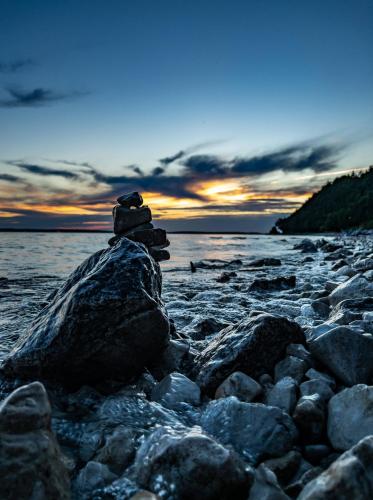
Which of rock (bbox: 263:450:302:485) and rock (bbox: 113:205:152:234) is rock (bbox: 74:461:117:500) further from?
rock (bbox: 113:205:152:234)

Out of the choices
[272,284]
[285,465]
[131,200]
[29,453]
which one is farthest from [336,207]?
[29,453]

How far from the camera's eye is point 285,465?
2.56 metres

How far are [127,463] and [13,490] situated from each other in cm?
86

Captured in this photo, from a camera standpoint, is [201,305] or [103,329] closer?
[103,329]

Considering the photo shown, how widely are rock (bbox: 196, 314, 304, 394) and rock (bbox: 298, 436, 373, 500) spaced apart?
188 cm

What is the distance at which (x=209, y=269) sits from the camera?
62.5ft

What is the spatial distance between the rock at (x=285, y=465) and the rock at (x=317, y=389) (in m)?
0.72

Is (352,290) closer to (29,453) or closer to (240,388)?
(240,388)

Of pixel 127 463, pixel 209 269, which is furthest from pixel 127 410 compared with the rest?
pixel 209 269

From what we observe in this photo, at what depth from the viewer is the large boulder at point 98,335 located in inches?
155

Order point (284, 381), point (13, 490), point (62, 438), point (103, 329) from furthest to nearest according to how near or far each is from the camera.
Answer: point (103, 329) < point (284, 381) < point (62, 438) < point (13, 490)

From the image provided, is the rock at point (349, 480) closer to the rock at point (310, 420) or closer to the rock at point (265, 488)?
the rock at point (265, 488)

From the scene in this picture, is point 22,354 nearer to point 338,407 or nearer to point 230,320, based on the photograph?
point 338,407

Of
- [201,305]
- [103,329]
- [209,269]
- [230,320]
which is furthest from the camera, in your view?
[209,269]
